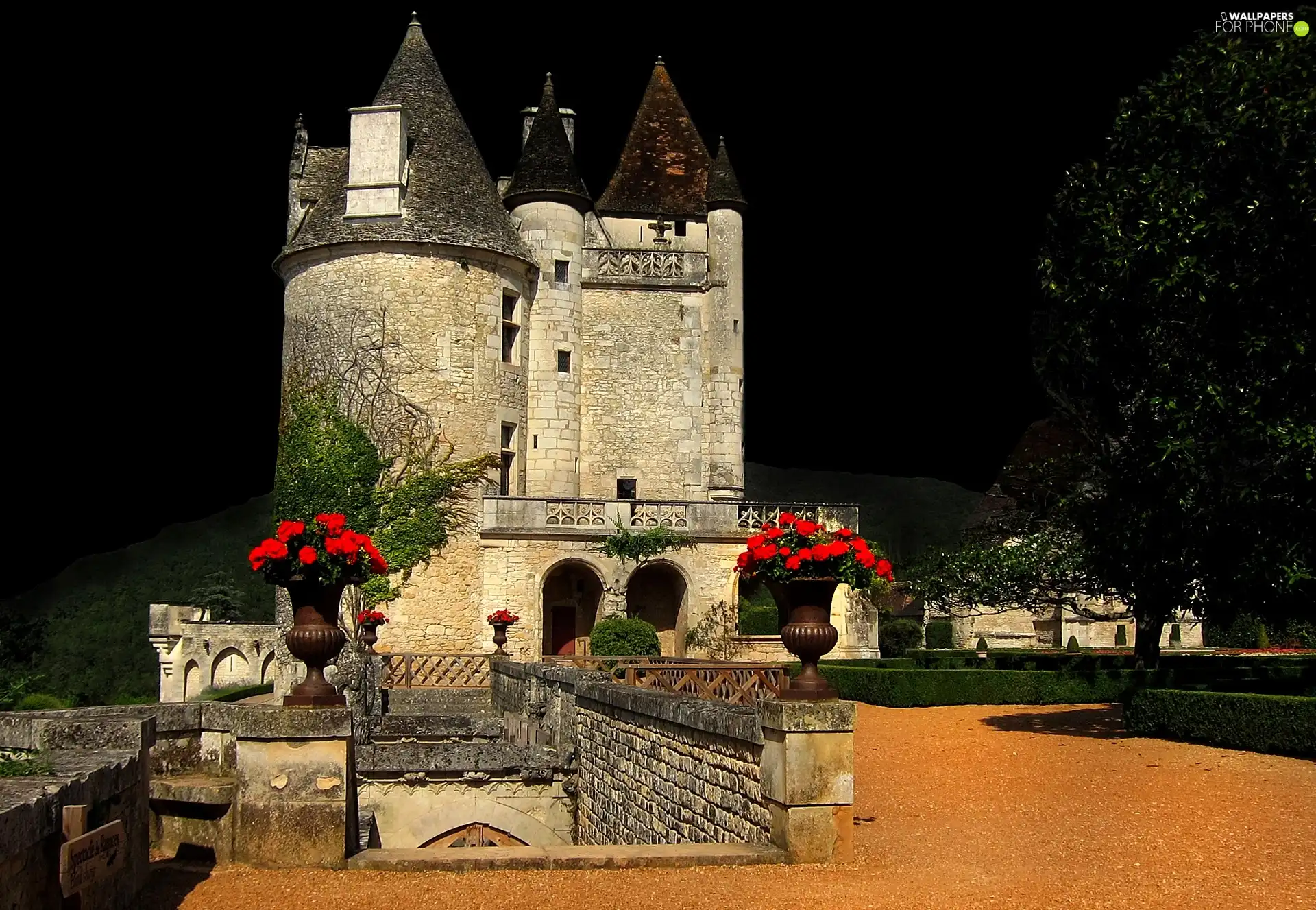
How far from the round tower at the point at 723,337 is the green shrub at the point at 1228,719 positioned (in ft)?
58.3

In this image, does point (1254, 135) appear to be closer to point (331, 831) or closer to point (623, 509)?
point (331, 831)

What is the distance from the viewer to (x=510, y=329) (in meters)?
31.8

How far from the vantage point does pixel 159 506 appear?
36.2m

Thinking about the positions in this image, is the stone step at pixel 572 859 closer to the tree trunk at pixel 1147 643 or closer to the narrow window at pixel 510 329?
the tree trunk at pixel 1147 643

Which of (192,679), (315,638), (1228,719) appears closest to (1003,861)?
(315,638)

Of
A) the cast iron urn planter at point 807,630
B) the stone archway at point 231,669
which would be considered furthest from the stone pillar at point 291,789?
the stone archway at point 231,669

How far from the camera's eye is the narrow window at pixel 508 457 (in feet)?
103

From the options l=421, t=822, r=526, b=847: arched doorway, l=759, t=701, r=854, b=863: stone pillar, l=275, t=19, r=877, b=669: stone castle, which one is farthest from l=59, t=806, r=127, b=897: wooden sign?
l=275, t=19, r=877, b=669: stone castle

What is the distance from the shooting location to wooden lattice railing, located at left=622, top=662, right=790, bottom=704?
15.4 metres

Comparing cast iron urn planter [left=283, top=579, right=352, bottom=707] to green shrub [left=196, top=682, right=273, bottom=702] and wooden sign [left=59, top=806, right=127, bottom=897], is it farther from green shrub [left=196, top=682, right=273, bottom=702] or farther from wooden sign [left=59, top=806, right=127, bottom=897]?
green shrub [left=196, top=682, right=273, bottom=702]

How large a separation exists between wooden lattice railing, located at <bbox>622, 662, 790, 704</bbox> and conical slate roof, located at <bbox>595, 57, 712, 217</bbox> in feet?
63.7

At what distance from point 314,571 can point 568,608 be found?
23.0 metres

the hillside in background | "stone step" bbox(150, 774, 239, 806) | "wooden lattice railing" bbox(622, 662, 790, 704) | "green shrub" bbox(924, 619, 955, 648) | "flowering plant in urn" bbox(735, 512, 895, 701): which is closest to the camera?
"stone step" bbox(150, 774, 239, 806)

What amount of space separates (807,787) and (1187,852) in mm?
2661
